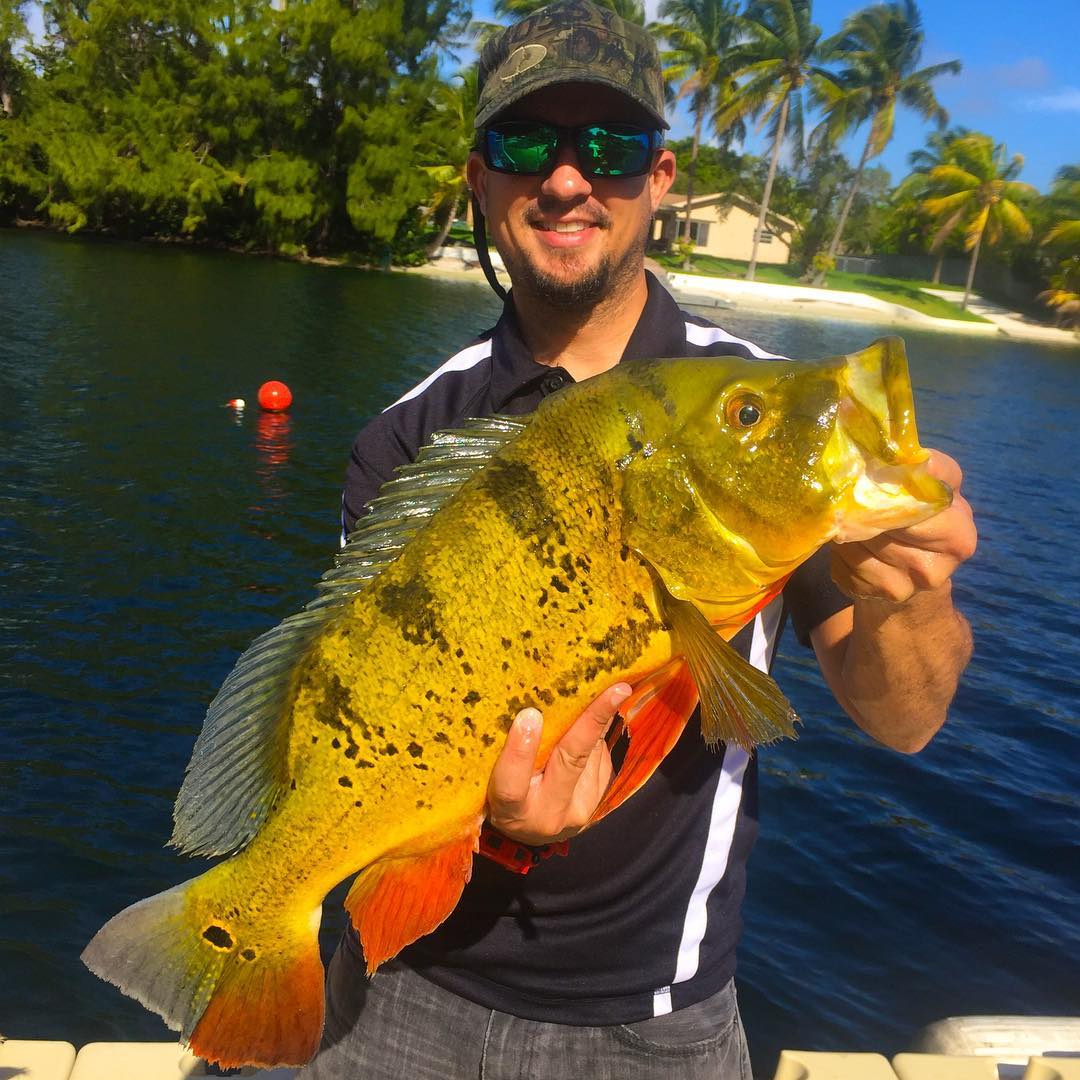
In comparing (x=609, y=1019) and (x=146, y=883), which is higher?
(x=609, y=1019)

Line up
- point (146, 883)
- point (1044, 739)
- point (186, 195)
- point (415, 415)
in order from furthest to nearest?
point (186, 195)
point (1044, 739)
point (146, 883)
point (415, 415)

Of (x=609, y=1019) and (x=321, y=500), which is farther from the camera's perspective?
(x=321, y=500)

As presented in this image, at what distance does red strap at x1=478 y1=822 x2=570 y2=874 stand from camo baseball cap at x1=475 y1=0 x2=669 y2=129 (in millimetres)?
1824

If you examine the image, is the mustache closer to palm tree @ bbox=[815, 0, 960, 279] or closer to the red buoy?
→ the red buoy

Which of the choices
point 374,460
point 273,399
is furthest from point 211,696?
point 273,399

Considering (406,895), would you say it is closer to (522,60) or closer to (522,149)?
(522,149)

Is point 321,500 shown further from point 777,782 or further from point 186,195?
point 186,195

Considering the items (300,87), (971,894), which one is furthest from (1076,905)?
(300,87)

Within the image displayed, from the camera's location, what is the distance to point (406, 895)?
2.07m

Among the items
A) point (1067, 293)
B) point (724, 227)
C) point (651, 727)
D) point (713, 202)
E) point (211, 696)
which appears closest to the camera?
point (651, 727)

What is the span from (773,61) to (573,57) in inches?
2524

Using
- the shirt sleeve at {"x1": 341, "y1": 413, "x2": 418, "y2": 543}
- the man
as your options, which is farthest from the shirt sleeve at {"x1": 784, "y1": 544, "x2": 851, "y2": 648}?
the shirt sleeve at {"x1": 341, "y1": 413, "x2": 418, "y2": 543}

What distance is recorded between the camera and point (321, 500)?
43.9ft

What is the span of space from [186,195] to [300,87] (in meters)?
8.05
